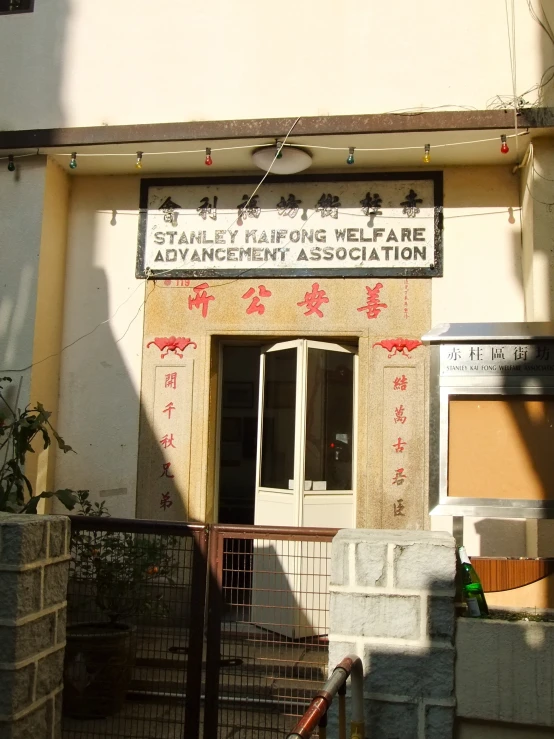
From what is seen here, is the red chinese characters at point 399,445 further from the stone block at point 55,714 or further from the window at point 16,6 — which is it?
the window at point 16,6

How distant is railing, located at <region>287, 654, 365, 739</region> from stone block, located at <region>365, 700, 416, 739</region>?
0.28ft

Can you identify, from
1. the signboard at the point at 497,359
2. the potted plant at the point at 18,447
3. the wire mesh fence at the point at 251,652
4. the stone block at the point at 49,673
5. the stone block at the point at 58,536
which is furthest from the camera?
the potted plant at the point at 18,447

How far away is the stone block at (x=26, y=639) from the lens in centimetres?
331

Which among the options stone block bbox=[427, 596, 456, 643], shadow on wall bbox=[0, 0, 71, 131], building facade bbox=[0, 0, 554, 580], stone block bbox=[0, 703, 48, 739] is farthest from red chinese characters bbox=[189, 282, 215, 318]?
stone block bbox=[427, 596, 456, 643]

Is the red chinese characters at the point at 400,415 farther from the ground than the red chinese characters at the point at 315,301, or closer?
closer

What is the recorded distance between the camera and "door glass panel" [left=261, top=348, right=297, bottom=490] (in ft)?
21.9

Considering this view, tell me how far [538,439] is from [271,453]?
3.24m

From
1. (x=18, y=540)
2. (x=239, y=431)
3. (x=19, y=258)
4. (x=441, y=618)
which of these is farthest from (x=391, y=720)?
(x=239, y=431)

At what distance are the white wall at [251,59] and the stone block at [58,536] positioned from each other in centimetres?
389

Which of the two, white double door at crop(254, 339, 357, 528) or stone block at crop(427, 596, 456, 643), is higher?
white double door at crop(254, 339, 357, 528)

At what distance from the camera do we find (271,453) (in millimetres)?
6711

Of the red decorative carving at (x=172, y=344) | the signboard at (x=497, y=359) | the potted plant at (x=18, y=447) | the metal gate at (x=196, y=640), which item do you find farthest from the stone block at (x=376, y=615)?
the red decorative carving at (x=172, y=344)

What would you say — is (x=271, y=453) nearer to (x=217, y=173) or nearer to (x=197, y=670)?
(x=217, y=173)

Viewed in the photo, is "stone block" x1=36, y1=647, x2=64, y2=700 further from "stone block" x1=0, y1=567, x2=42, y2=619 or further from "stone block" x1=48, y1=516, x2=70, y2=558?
"stone block" x1=48, y1=516, x2=70, y2=558
